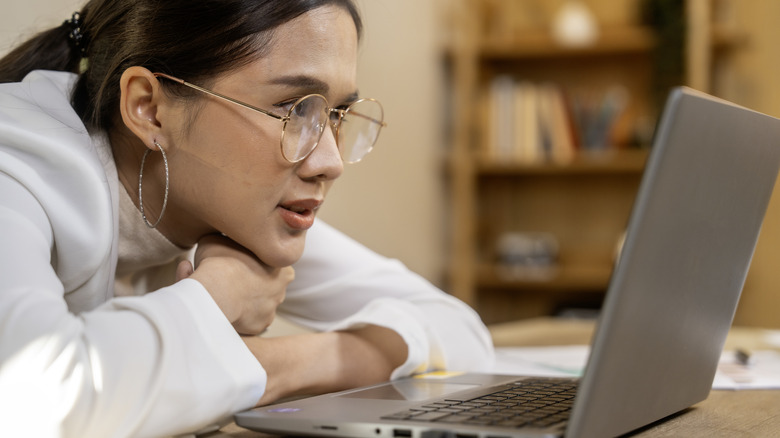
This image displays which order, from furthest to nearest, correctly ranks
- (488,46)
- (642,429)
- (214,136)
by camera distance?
(488,46) < (214,136) < (642,429)

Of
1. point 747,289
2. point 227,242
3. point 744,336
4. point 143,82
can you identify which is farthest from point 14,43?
point 747,289

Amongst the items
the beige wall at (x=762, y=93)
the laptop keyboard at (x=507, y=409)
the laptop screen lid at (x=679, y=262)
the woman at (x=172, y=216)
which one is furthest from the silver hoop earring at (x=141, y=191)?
the beige wall at (x=762, y=93)

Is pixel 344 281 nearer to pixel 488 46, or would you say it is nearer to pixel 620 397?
pixel 620 397

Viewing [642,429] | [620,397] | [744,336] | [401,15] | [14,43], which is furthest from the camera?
[401,15]

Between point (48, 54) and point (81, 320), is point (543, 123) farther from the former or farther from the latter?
point (81, 320)

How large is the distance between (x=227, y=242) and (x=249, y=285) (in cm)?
8

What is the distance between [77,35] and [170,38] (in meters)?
0.20

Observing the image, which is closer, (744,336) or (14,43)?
(14,43)

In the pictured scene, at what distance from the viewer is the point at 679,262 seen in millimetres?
645

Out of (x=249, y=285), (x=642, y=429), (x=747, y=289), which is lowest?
(x=747, y=289)

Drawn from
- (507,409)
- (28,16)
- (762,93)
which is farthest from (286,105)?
(762,93)

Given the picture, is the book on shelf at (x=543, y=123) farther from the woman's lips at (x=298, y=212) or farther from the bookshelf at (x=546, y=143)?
the woman's lips at (x=298, y=212)

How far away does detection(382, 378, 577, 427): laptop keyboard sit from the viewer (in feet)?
2.15

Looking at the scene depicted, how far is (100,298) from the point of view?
3.10 ft
